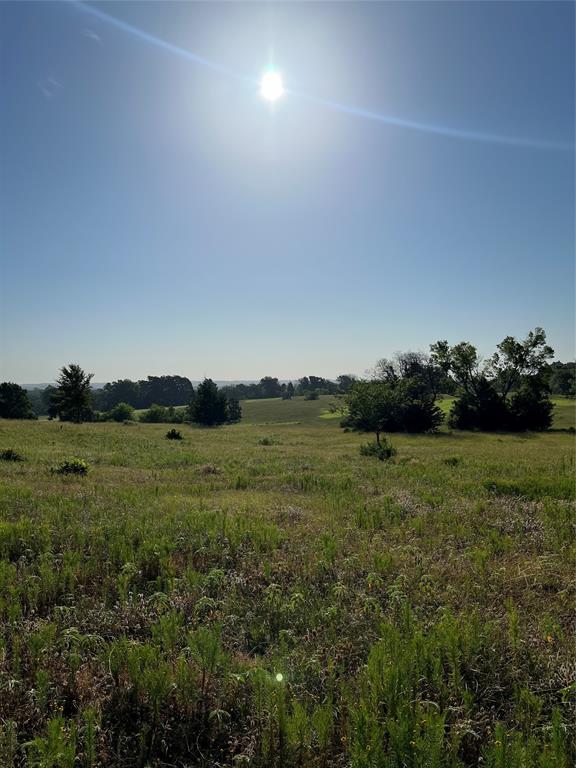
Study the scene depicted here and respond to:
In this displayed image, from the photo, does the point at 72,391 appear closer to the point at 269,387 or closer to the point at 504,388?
the point at 504,388

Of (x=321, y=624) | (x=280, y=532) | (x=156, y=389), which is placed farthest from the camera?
(x=156, y=389)

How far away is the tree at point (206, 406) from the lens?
81562 millimetres

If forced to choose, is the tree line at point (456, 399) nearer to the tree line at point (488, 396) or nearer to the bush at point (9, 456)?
the tree line at point (488, 396)

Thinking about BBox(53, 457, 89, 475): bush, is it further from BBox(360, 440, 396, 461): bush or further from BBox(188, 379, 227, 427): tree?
BBox(188, 379, 227, 427): tree

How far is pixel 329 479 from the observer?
1775cm

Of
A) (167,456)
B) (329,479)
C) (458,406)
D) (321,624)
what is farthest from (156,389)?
(321,624)

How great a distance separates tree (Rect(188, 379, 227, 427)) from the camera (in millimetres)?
81562

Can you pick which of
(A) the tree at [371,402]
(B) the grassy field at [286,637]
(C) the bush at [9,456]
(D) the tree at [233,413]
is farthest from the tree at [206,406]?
(B) the grassy field at [286,637]

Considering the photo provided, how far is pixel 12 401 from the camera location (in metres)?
75.2

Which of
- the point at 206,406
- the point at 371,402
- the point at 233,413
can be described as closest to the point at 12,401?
the point at 206,406

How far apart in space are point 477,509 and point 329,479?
6988 millimetres

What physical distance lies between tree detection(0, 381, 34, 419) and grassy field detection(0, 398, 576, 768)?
75.8m

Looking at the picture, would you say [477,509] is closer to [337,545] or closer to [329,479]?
[337,545]

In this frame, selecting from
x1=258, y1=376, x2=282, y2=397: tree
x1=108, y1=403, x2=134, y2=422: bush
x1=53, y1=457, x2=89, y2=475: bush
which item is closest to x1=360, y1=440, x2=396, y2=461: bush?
x1=53, y1=457, x2=89, y2=475: bush
